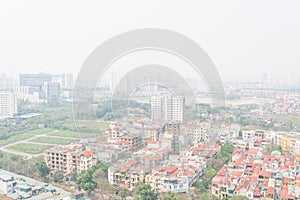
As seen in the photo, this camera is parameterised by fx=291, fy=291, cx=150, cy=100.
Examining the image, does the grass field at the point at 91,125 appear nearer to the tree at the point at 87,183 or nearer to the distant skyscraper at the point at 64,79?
the tree at the point at 87,183

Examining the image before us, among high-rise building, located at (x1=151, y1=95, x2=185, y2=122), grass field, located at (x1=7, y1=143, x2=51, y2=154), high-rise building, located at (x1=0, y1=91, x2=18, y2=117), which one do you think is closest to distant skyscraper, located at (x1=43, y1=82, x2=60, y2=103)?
high-rise building, located at (x1=0, y1=91, x2=18, y2=117)

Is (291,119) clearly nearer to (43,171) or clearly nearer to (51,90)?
(43,171)

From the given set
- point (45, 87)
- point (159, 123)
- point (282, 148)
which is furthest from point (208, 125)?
point (45, 87)

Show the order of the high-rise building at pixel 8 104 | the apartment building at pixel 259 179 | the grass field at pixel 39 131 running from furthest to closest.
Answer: the high-rise building at pixel 8 104
the grass field at pixel 39 131
the apartment building at pixel 259 179

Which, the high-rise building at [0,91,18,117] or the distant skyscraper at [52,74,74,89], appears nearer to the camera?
the high-rise building at [0,91,18,117]

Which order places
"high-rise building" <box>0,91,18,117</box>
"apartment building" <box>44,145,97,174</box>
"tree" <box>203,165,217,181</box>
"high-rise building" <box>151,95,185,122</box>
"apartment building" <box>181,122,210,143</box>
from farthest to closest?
"high-rise building" <box>0,91,18,117</box> < "high-rise building" <box>151,95,185,122</box> < "apartment building" <box>181,122,210,143</box> < "apartment building" <box>44,145,97,174</box> < "tree" <box>203,165,217,181</box>

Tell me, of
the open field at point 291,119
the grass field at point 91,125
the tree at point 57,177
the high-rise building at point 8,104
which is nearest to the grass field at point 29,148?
the grass field at point 91,125

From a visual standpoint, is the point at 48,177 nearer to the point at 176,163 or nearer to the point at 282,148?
the point at 176,163

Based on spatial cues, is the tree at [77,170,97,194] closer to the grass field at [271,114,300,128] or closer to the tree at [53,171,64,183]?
the tree at [53,171,64,183]
